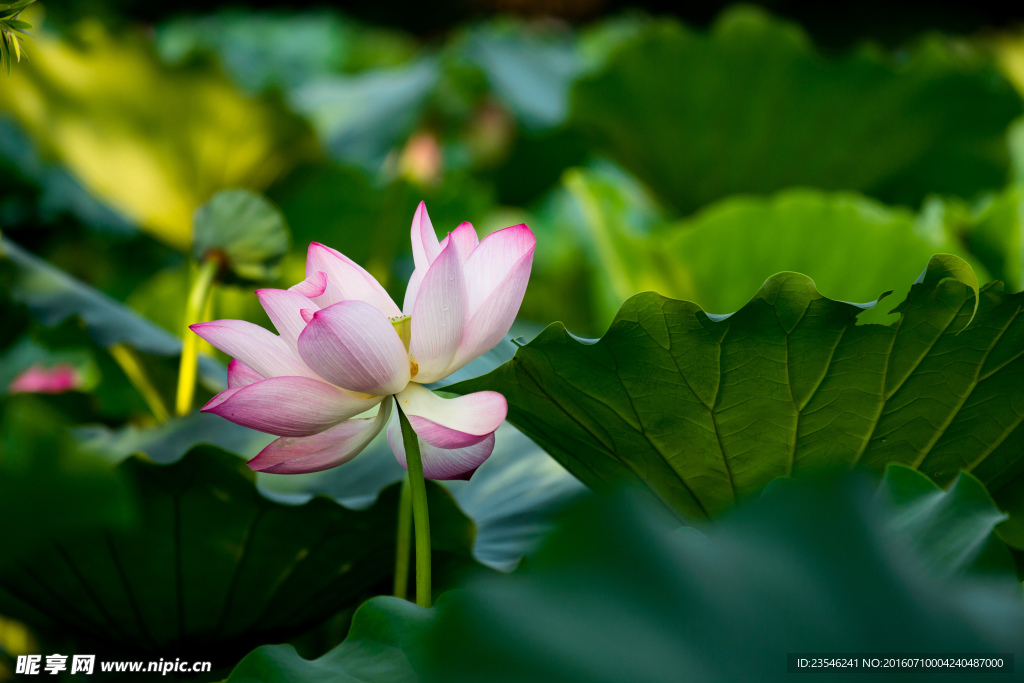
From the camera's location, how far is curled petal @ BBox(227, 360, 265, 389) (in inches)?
10.6

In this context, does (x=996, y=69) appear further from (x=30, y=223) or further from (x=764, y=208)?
(x=30, y=223)

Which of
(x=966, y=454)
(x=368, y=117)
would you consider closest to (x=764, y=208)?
(x=966, y=454)

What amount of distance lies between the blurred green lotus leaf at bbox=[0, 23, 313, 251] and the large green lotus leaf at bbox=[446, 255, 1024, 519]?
0.60 meters

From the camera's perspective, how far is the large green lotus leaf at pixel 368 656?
0.83 feet

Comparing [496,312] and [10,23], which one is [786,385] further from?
[10,23]

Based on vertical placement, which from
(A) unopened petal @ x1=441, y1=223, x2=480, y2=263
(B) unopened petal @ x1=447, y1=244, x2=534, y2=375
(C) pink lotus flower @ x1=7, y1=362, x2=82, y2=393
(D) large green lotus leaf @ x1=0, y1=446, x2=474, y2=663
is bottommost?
(C) pink lotus flower @ x1=7, y1=362, x2=82, y2=393

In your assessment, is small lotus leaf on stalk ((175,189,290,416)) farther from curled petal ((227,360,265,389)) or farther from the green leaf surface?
the green leaf surface

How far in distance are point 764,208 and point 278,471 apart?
47cm

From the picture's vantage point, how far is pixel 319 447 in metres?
0.26

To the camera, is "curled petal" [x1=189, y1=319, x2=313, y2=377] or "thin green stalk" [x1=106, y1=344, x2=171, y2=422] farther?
"thin green stalk" [x1=106, y1=344, x2=171, y2=422]

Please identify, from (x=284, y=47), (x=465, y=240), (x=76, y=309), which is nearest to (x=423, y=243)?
(x=465, y=240)

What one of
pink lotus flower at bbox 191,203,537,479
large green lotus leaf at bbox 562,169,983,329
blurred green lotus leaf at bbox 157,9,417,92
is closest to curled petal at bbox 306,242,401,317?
pink lotus flower at bbox 191,203,537,479

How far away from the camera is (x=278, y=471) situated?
10.2 inches

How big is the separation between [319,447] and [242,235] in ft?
0.71
